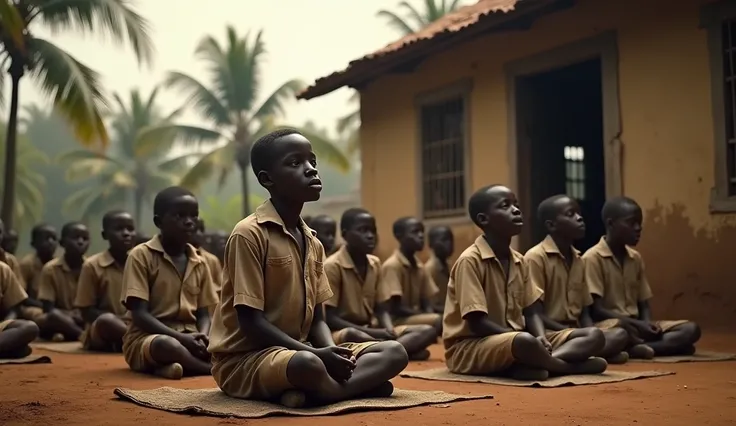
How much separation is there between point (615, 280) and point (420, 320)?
6.40 ft

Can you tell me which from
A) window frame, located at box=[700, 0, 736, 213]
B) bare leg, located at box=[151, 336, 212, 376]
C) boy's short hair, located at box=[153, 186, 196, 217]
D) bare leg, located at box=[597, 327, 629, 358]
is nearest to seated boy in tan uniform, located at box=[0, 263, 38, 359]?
bare leg, located at box=[151, 336, 212, 376]

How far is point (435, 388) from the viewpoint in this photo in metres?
5.37

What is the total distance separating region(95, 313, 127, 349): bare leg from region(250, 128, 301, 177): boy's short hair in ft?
12.2

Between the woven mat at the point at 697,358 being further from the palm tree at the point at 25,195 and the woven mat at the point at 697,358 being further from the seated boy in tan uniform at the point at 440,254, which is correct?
the palm tree at the point at 25,195

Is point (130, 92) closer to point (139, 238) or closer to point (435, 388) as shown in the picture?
point (139, 238)

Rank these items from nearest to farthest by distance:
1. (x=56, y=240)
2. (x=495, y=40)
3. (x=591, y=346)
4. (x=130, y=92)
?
(x=591, y=346), (x=56, y=240), (x=495, y=40), (x=130, y=92)

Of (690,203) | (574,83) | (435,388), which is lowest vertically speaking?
(435,388)

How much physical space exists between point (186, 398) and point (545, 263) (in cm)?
310

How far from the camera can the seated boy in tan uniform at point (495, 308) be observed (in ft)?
18.4

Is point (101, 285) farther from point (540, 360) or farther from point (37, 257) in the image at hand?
point (540, 360)

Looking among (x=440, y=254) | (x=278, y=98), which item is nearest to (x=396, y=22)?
(x=278, y=98)

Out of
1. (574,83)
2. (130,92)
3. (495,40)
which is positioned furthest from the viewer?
(130,92)

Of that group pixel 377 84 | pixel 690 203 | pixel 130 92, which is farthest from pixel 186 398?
pixel 130 92

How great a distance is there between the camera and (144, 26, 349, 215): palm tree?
24.6 metres
